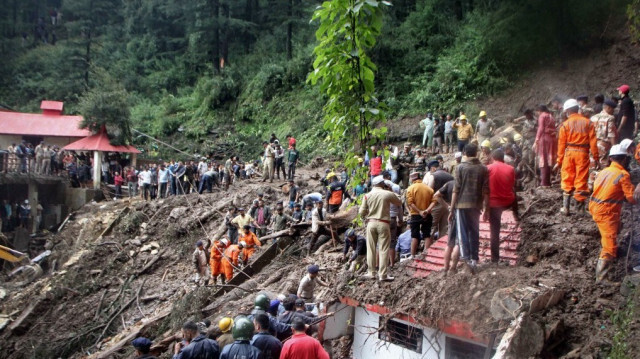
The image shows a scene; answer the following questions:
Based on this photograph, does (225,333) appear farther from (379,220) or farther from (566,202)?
(566,202)

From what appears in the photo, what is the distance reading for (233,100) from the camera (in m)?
37.7

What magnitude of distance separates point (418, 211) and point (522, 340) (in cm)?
357

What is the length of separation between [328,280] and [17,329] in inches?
442

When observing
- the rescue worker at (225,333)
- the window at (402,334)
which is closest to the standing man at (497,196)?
the window at (402,334)

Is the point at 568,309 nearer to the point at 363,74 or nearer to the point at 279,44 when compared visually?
the point at 363,74

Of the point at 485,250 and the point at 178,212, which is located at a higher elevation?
the point at 485,250

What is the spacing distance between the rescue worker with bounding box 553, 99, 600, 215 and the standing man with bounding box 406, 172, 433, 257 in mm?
2212

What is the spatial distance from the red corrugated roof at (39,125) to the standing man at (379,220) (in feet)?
91.0

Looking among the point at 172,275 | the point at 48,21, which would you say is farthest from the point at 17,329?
the point at 48,21

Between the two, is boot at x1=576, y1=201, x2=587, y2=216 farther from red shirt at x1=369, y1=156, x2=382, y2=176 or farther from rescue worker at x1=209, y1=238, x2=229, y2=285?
rescue worker at x1=209, y1=238, x2=229, y2=285

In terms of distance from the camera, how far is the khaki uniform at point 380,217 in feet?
27.7

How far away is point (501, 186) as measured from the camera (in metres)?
7.39

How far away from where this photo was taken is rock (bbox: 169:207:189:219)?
65.8 feet

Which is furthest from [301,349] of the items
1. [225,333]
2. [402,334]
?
[402,334]
